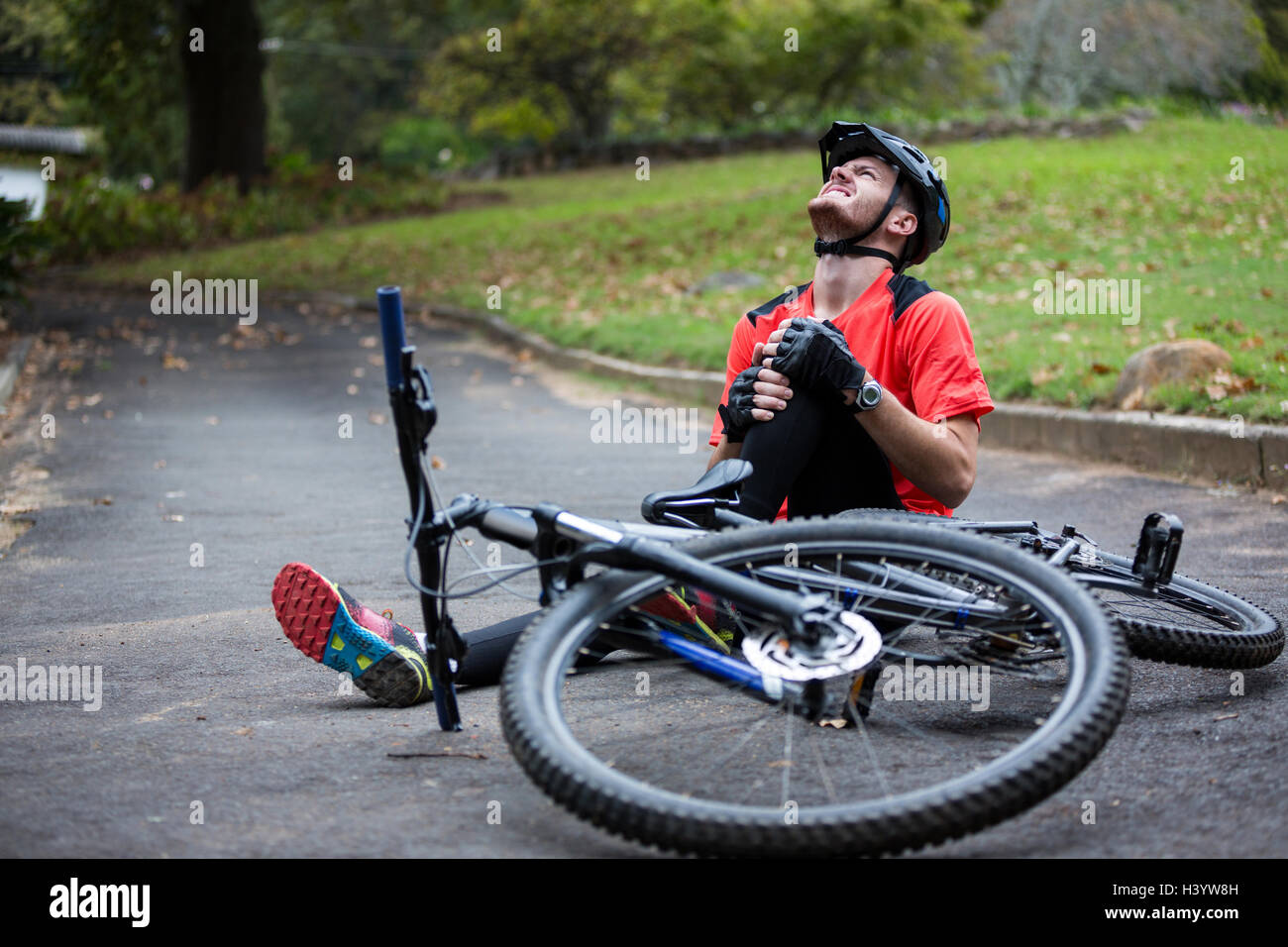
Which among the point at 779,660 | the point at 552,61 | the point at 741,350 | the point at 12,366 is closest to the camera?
the point at 779,660

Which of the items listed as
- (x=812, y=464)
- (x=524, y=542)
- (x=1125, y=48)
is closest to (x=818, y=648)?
(x=524, y=542)

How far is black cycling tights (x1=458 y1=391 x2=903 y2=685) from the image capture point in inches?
139

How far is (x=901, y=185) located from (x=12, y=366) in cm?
1045

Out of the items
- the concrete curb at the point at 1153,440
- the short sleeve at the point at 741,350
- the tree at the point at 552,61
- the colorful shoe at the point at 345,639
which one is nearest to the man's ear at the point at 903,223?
the short sleeve at the point at 741,350

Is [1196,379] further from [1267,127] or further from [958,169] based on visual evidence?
[1267,127]

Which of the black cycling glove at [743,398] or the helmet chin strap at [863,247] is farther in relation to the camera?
the helmet chin strap at [863,247]

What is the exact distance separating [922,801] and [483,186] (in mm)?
29581

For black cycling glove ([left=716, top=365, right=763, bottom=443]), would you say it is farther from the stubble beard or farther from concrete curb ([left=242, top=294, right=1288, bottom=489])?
concrete curb ([left=242, top=294, right=1288, bottom=489])

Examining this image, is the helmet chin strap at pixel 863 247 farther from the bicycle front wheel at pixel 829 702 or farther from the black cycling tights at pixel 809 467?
the bicycle front wheel at pixel 829 702

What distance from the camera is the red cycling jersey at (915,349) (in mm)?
3627

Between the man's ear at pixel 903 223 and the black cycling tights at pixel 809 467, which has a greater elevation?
the man's ear at pixel 903 223

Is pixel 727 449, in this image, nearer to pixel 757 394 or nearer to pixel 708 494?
pixel 757 394

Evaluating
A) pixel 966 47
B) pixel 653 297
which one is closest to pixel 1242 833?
pixel 653 297

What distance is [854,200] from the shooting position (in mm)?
3939
